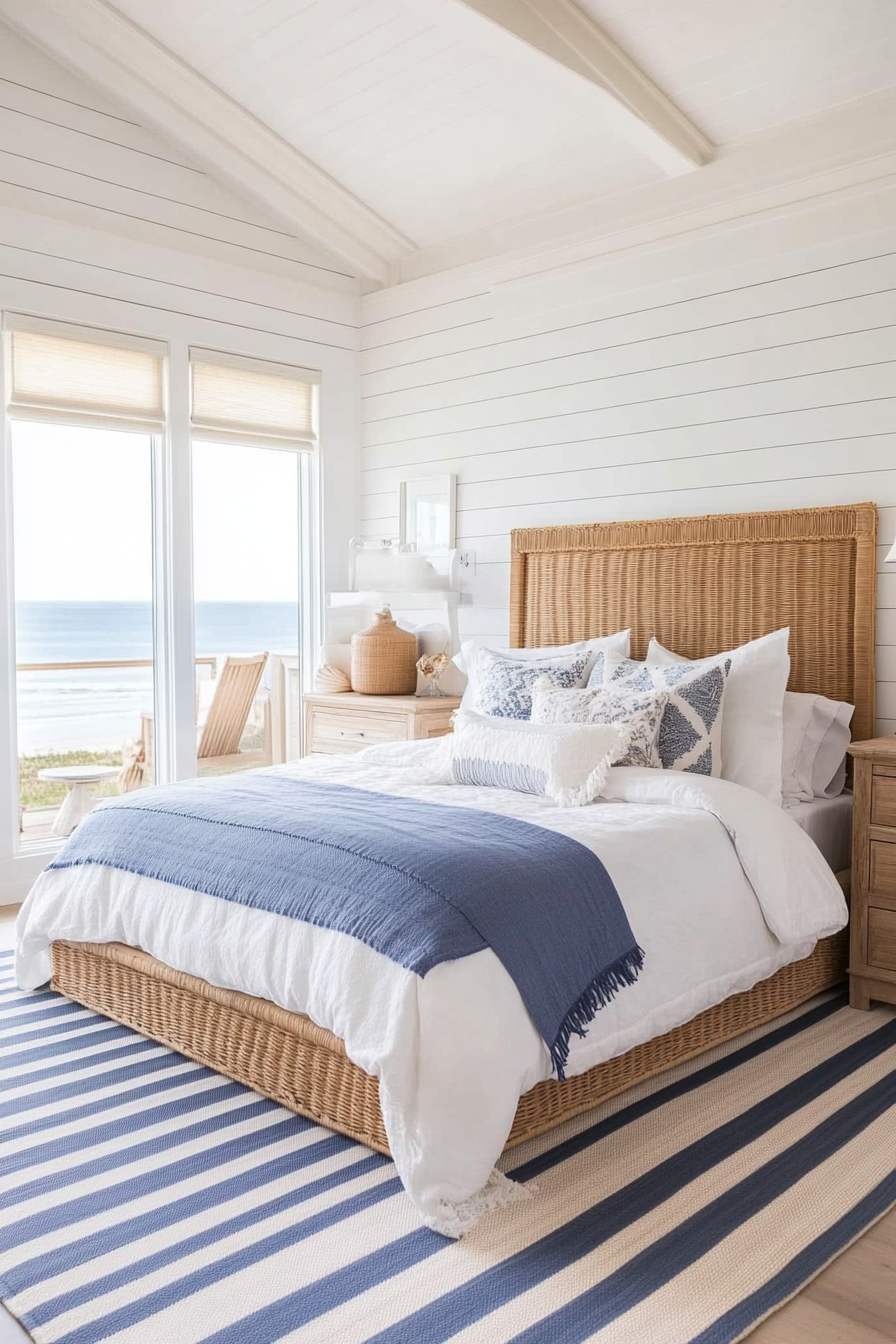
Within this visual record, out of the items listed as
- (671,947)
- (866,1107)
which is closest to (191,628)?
(671,947)

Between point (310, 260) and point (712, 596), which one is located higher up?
point (310, 260)

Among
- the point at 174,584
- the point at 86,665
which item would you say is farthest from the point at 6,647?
the point at 174,584

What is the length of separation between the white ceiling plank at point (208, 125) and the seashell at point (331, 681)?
1.93 m

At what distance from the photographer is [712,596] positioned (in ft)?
13.1

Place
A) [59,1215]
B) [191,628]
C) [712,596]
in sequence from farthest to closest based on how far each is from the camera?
[191,628] < [712,596] < [59,1215]

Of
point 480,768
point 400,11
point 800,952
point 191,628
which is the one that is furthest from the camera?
point 191,628

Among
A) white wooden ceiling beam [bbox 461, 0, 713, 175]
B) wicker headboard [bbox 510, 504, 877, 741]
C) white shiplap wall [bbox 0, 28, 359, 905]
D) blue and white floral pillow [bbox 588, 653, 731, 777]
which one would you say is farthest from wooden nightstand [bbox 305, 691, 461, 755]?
white wooden ceiling beam [bbox 461, 0, 713, 175]

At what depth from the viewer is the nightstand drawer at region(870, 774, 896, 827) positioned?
3.09 m

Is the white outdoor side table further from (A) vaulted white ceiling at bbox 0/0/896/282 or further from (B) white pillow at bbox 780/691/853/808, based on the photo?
(B) white pillow at bbox 780/691/853/808

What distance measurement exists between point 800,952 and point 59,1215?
196cm

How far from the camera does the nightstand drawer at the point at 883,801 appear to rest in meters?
3.09

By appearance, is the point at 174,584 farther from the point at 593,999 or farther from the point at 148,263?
the point at 593,999

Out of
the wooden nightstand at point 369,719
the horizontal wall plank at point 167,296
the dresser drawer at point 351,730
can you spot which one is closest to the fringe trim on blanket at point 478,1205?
the wooden nightstand at point 369,719

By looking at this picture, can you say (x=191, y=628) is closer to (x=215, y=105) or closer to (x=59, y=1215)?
(x=215, y=105)
